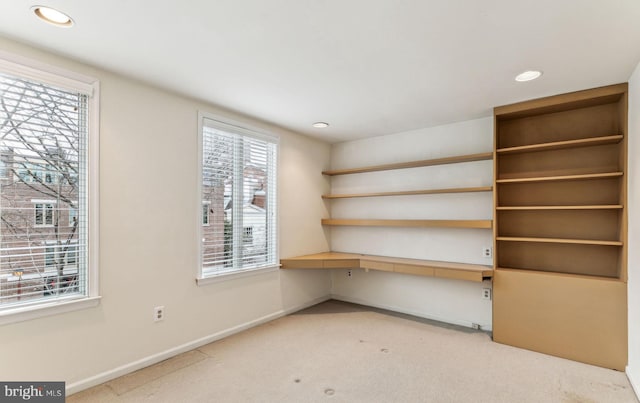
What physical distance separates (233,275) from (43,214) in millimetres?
1699

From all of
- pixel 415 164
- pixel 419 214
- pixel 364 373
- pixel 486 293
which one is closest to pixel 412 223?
pixel 419 214

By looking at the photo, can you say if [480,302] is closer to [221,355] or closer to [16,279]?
[221,355]

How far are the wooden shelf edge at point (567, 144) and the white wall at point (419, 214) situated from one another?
14.6 inches

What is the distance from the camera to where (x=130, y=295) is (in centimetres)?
257

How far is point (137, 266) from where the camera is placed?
2.62 meters

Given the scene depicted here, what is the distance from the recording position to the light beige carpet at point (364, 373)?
2.24 meters

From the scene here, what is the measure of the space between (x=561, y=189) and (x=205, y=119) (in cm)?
355

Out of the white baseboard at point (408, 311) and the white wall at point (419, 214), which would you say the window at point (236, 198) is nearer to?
the white wall at point (419, 214)

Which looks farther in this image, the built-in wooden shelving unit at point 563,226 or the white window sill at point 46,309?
the built-in wooden shelving unit at point 563,226

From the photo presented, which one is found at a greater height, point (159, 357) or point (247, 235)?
point (247, 235)

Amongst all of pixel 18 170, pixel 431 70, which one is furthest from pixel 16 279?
pixel 431 70

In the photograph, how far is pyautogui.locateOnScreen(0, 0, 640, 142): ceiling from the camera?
5.56 ft

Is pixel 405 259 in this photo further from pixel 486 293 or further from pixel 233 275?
pixel 233 275
